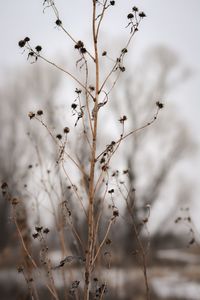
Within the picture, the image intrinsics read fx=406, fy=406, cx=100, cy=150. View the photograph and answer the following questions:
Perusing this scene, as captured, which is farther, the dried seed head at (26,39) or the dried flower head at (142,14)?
the dried flower head at (142,14)

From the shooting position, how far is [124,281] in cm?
837

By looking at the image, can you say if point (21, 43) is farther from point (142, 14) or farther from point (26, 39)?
point (142, 14)

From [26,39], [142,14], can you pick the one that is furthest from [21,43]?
[142,14]

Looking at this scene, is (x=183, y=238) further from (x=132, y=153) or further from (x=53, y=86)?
(x=53, y=86)

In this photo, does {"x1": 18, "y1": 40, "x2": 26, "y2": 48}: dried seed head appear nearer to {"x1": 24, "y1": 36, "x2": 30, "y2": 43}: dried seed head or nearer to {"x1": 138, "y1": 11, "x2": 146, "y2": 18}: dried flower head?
{"x1": 24, "y1": 36, "x2": 30, "y2": 43}: dried seed head

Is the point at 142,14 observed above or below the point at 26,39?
above

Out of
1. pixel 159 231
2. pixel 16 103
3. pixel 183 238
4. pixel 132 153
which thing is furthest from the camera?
pixel 183 238

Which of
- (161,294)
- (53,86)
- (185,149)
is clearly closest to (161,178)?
(185,149)

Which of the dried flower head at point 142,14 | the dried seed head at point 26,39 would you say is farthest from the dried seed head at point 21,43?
the dried flower head at point 142,14

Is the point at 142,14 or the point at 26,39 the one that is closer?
the point at 26,39

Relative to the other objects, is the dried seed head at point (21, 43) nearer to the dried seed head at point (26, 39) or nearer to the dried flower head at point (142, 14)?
the dried seed head at point (26, 39)

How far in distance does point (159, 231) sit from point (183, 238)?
12168 mm

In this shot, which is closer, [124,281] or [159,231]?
[124,281]

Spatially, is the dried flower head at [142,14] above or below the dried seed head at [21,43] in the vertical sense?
above
